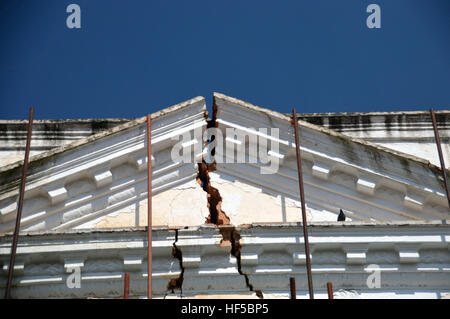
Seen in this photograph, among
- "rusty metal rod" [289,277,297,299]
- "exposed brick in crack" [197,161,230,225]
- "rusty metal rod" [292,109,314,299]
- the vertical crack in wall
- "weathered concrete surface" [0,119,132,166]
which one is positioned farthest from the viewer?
"weathered concrete surface" [0,119,132,166]

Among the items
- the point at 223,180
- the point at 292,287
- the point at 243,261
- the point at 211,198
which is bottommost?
the point at 292,287

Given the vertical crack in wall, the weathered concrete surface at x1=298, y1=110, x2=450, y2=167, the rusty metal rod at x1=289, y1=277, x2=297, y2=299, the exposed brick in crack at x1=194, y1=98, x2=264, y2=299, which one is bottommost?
the rusty metal rod at x1=289, y1=277, x2=297, y2=299

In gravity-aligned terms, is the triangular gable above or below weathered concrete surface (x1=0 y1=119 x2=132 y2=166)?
below

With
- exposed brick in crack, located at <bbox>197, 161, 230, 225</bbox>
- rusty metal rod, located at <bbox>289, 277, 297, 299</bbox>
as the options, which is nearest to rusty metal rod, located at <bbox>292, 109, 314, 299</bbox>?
rusty metal rod, located at <bbox>289, 277, 297, 299</bbox>

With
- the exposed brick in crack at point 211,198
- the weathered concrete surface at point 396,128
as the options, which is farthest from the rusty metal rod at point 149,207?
the weathered concrete surface at point 396,128

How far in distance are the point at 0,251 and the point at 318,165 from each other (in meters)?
4.24

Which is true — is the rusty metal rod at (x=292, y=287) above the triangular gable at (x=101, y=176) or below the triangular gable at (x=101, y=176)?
below

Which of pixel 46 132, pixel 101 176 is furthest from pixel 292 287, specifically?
pixel 46 132

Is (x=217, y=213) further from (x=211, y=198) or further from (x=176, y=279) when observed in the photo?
(x=176, y=279)

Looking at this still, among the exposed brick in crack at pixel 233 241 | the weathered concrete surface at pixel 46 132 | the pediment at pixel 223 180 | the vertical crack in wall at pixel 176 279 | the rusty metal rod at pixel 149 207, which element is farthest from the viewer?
the weathered concrete surface at pixel 46 132

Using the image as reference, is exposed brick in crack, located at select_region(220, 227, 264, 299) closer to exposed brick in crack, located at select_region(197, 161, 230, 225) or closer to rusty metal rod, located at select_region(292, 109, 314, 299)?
exposed brick in crack, located at select_region(197, 161, 230, 225)

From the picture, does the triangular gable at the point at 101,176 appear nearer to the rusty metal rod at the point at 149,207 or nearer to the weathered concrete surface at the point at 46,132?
the rusty metal rod at the point at 149,207

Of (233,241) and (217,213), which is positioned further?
(217,213)
